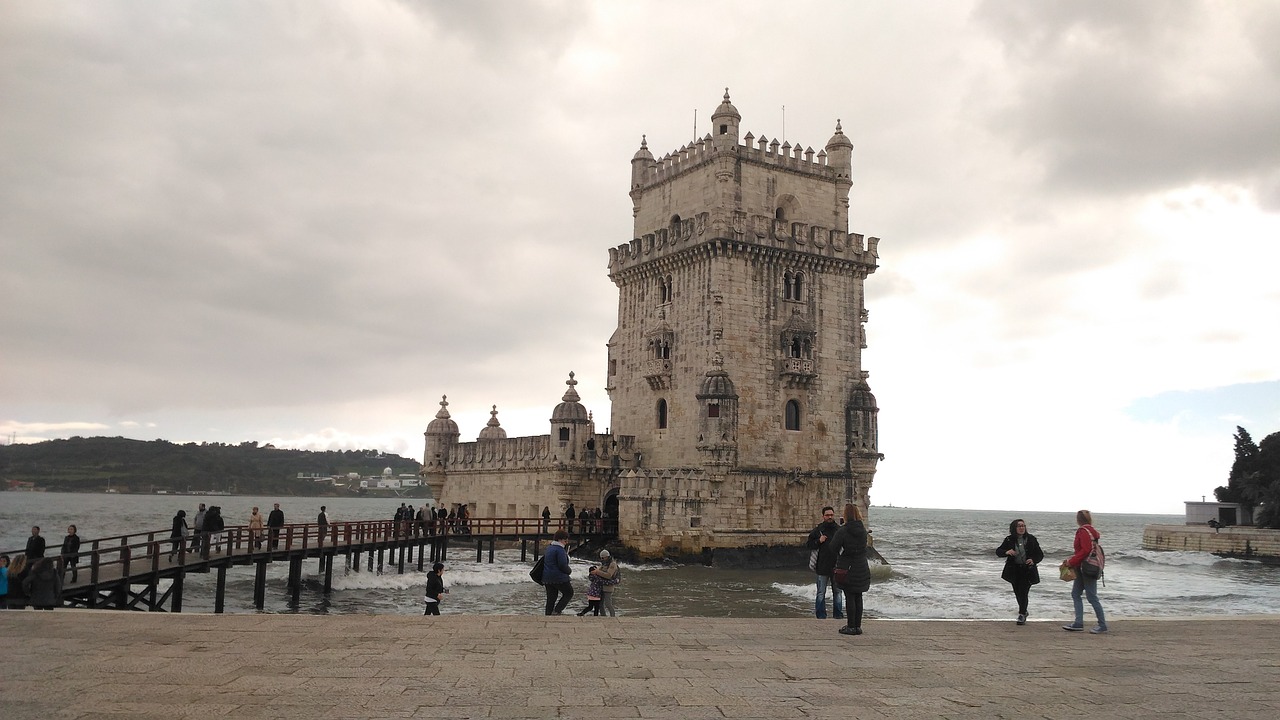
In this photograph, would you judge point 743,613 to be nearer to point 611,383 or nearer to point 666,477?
point 666,477

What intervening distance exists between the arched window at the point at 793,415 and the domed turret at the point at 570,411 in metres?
9.29

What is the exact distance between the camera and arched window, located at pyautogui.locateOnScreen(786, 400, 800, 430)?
4172cm

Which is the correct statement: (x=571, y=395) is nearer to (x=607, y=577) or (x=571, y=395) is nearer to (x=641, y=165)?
(x=641, y=165)

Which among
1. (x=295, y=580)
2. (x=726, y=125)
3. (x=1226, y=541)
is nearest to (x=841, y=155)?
(x=726, y=125)

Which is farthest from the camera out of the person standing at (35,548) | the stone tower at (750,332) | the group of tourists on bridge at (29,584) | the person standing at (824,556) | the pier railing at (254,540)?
the stone tower at (750,332)

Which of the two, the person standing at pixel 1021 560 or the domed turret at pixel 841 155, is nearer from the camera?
the person standing at pixel 1021 560

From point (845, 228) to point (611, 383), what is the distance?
513 inches

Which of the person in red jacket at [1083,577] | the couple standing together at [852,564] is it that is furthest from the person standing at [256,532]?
the person in red jacket at [1083,577]

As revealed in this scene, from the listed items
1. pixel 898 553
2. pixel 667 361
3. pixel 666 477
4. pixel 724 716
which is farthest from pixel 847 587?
pixel 898 553

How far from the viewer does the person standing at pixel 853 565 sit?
1319 cm

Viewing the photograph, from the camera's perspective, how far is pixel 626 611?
26.4m

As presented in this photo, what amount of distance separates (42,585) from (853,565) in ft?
42.9

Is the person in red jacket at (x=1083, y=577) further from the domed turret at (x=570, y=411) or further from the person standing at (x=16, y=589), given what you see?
the domed turret at (x=570, y=411)

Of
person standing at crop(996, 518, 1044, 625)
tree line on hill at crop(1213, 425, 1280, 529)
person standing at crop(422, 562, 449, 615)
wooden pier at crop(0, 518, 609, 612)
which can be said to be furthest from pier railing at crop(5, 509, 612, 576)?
tree line on hill at crop(1213, 425, 1280, 529)
